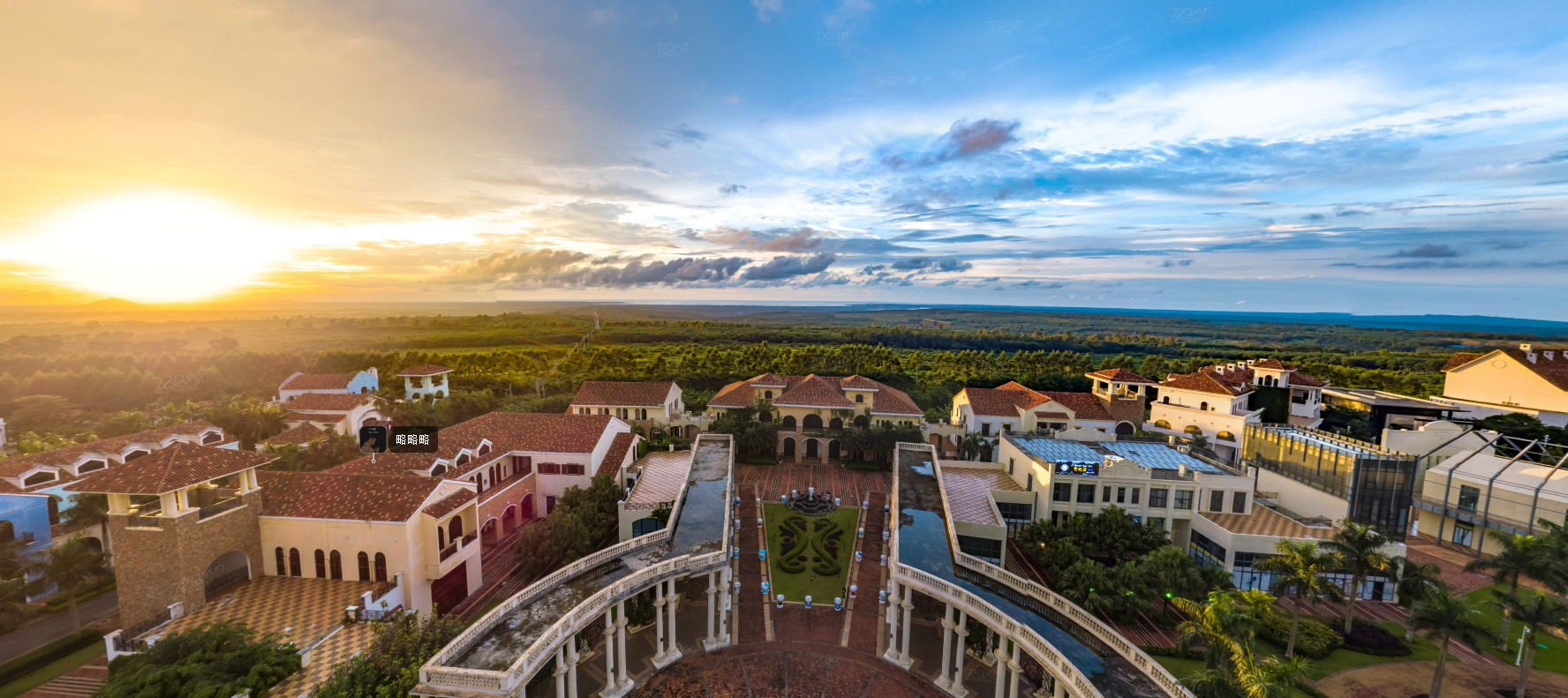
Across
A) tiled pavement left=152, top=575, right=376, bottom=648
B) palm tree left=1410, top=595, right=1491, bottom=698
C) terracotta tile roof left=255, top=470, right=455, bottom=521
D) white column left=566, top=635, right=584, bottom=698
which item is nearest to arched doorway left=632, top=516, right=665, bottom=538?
terracotta tile roof left=255, top=470, right=455, bottom=521

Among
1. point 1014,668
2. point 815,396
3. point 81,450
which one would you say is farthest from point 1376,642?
point 81,450

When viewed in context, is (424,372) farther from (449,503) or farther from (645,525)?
(645,525)

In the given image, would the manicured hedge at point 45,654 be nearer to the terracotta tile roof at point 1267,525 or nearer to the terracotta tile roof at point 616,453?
the terracotta tile roof at point 616,453

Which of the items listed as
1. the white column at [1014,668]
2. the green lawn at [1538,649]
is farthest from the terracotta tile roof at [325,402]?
the green lawn at [1538,649]

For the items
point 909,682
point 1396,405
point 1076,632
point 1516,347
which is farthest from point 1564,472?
point 909,682

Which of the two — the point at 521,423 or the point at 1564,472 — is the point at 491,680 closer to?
the point at 521,423

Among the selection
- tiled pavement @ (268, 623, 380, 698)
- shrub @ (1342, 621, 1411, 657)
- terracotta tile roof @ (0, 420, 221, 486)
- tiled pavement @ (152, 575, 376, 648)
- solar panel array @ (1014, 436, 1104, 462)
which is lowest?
shrub @ (1342, 621, 1411, 657)

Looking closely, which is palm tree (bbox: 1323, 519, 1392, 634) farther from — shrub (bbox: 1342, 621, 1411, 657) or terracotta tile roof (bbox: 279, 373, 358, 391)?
terracotta tile roof (bbox: 279, 373, 358, 391)
